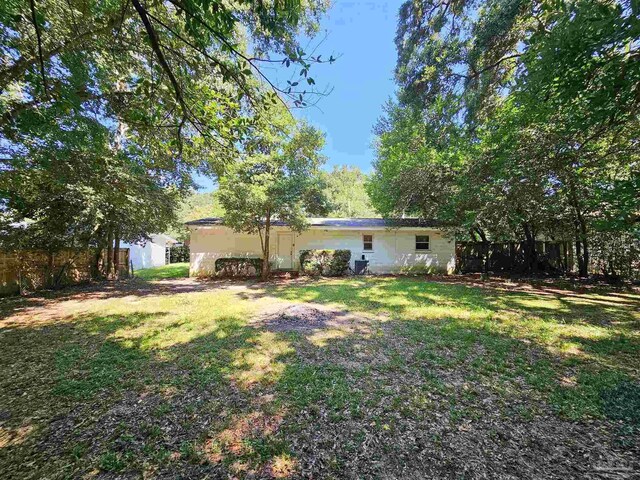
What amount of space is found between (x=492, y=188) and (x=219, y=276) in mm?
12183

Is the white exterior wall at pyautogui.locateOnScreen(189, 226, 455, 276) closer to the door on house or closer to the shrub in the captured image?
the door on house

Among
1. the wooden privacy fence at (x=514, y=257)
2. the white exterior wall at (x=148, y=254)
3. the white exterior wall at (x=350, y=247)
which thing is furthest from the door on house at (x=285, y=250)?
the white exterior wall at (x=148, y=254)

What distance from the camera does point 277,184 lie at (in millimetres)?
11102

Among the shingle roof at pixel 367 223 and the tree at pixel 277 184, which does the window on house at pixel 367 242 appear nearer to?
the shingle roof at pixel 367 223

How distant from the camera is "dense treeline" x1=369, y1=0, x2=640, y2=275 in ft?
11.3

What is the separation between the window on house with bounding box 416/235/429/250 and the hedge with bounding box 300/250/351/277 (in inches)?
178

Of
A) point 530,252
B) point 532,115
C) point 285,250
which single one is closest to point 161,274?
point 285,250

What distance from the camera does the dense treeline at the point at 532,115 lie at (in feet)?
11.3

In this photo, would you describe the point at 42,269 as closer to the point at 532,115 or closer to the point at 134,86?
the point at 134,86

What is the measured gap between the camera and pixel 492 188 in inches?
368

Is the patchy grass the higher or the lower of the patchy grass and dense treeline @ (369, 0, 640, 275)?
the lower

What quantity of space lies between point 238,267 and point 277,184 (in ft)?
16.7

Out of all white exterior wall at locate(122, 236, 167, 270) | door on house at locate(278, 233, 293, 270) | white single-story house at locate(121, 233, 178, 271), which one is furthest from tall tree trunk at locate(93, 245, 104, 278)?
white exterior wall at locate(122, 236, 167, 270)

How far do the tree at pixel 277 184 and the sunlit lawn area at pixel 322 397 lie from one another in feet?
19.0
